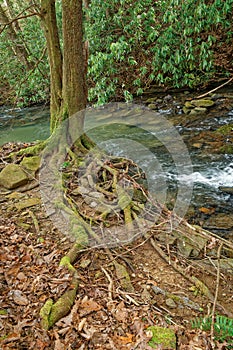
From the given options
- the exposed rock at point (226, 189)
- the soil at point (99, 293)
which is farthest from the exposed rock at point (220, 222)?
the soil at point (99, 293)

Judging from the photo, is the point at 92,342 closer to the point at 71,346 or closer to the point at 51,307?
the point at 71,346

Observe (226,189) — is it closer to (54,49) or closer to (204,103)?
(54,49)

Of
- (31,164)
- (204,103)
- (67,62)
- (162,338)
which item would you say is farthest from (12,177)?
(204,103)

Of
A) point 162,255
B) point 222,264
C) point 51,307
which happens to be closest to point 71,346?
point 51,307

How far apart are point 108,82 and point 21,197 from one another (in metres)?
7.15

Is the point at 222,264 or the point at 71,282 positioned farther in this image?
the point at 222,264

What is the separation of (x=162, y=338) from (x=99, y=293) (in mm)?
712

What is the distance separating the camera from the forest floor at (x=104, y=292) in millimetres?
2199

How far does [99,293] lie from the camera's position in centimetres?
264

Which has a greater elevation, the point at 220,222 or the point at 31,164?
the point at 31,164

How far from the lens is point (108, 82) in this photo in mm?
10195

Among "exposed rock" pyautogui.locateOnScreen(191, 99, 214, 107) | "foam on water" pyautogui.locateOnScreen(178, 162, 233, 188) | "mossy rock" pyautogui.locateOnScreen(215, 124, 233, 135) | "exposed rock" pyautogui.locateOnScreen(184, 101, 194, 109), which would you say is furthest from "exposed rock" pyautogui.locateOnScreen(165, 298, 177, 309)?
"exposed rock" pyautogui.locateOnScreen(184, 101, 194, 109)

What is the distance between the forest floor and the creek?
1453 mm

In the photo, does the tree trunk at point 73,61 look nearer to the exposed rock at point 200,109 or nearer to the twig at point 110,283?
the twig at point 110,283
